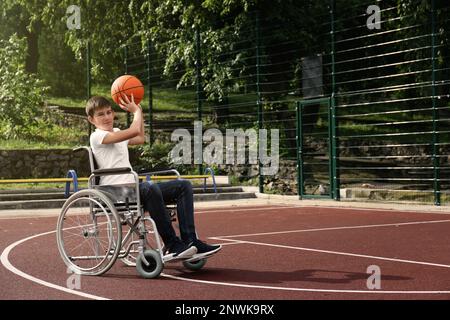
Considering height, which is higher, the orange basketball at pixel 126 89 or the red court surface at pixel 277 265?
the orange basketball at pixel 126 89

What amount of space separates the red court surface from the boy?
30 cm

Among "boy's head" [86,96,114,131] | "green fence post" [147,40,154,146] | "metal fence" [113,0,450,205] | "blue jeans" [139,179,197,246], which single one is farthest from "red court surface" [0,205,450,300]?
"green fence post" [147,40,154,146]

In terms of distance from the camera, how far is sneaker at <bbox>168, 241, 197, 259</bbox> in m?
7.38

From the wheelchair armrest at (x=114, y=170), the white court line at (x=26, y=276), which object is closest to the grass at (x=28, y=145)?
the white court line at (x=26, y=276)

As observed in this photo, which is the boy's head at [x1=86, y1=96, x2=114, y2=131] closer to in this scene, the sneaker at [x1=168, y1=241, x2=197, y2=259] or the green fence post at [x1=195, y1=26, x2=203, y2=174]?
the sneaker at [x1=168, y1=241, x2=197, y2=259]

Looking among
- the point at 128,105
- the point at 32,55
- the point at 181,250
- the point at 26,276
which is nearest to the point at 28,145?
the point at 128,105

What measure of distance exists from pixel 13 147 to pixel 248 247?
14.2 meters

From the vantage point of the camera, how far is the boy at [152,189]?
7.45 meters

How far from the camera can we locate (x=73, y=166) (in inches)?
874

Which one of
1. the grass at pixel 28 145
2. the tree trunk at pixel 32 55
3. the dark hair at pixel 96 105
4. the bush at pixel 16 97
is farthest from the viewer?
the tree trunk at pixel 32 55

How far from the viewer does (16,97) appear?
2422cm

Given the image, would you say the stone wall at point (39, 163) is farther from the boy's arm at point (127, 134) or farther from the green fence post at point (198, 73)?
the boy's arm at point (127, 134)

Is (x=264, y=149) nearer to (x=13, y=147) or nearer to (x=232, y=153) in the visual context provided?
(x=232, y=153)
